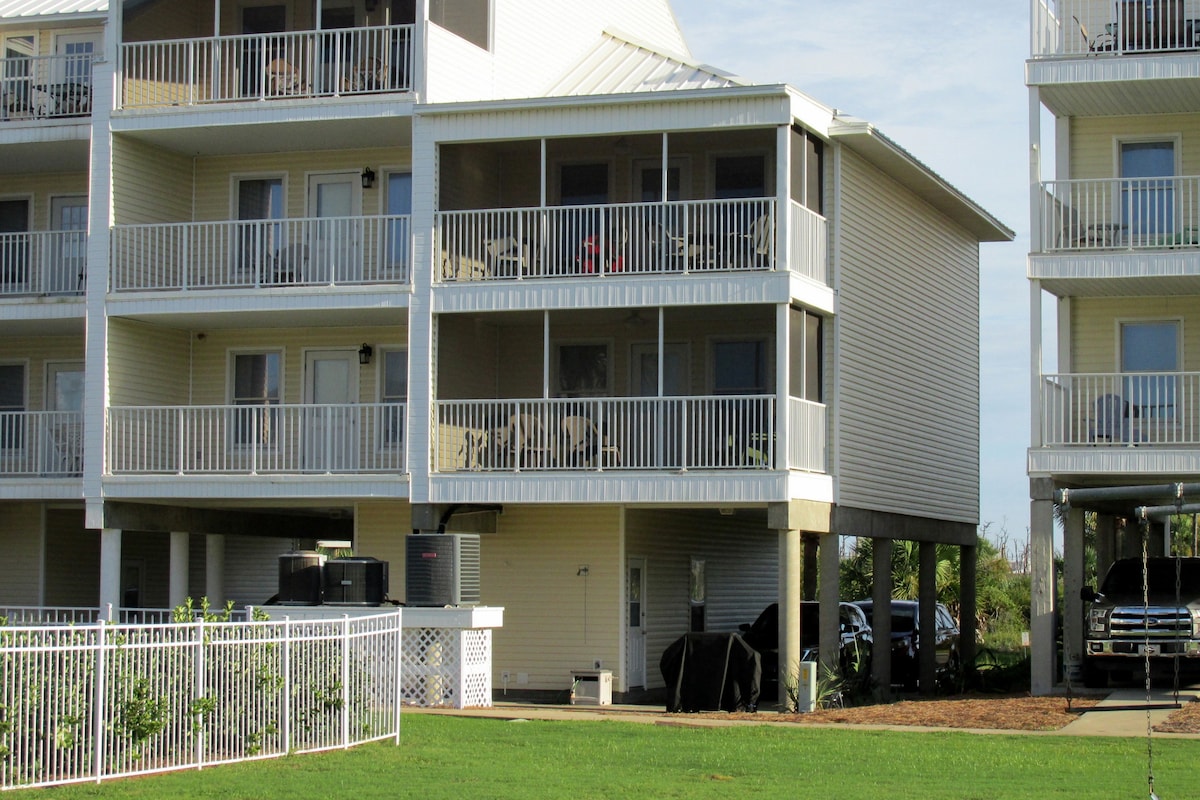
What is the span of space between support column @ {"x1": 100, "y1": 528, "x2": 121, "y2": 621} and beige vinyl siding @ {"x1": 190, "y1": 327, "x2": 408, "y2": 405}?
2991 millimetres

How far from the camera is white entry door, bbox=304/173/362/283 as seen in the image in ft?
91.2

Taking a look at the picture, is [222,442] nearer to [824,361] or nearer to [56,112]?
[56,112]

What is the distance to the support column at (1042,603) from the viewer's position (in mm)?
25453

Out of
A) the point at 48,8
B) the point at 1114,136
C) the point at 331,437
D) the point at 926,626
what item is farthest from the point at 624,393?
the point at 48,8

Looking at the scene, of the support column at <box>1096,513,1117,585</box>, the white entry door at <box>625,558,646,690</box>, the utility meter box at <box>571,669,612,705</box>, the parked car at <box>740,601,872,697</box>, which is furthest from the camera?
the support column at <box>1096,513,1117,585</box>

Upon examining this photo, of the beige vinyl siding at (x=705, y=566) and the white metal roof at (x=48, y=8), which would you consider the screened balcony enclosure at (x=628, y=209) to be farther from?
the white metal roof at (x=48, y=8)

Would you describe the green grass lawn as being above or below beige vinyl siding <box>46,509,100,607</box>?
below

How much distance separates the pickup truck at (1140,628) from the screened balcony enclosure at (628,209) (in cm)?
652

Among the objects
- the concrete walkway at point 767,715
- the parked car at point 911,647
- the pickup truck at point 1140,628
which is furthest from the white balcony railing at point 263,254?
the pickup truck at point 1140,628

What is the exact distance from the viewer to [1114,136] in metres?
27.9

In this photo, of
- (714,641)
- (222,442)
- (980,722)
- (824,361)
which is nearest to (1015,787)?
→ (980,722)

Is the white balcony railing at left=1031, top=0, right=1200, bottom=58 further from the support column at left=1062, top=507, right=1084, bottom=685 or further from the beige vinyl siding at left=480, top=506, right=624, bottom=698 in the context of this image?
the beige vinyl siding at left=480, top=506, right=624, bottom=698

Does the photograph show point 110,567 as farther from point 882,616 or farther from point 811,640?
point 882,616

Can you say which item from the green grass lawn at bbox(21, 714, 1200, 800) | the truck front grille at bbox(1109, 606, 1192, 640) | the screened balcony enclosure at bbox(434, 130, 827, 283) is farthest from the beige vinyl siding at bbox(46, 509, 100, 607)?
the truck front grille at bbox(1109, 606, 1192, 640)
